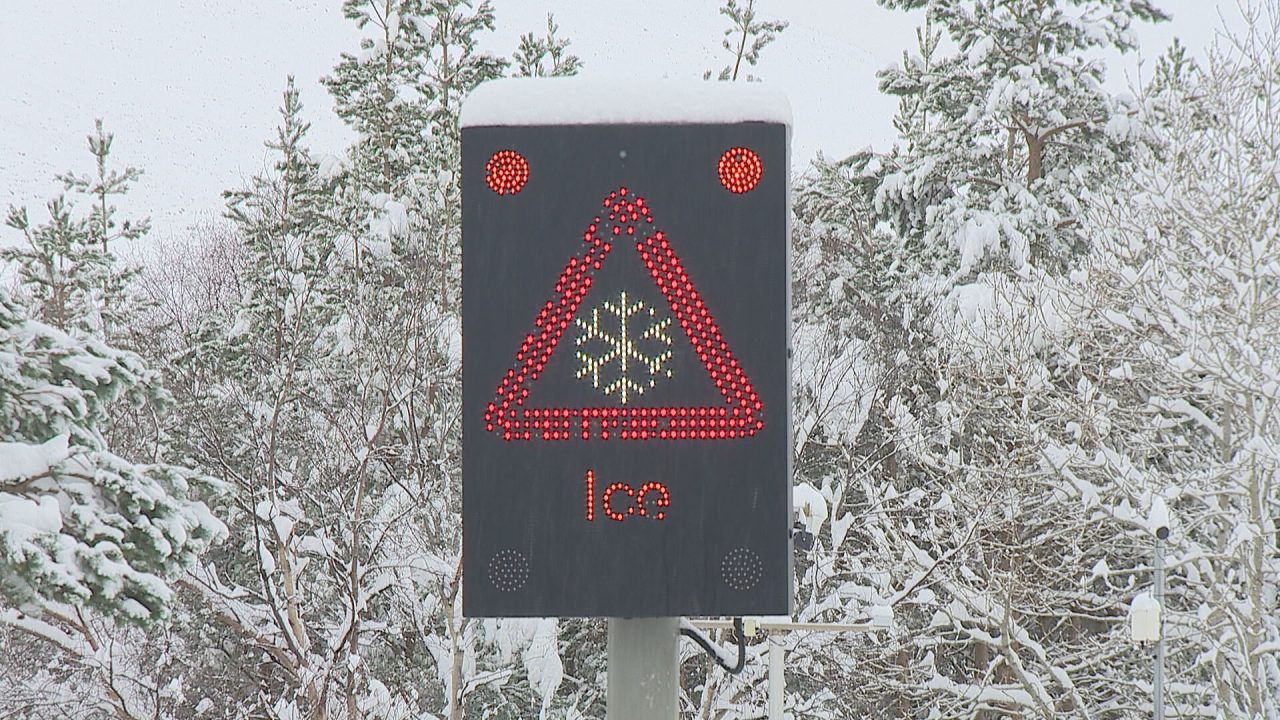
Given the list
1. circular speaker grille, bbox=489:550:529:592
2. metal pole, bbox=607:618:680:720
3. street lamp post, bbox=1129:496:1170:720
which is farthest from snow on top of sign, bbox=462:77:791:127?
street lamp post, bbox=1129:496:1170:720

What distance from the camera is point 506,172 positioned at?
3.65 meters

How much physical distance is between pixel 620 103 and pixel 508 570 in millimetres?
1152

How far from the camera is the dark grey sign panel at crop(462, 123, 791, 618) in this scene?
354cm

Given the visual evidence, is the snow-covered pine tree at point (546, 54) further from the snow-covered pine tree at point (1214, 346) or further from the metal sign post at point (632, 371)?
the metal sign post at point (632, 371)

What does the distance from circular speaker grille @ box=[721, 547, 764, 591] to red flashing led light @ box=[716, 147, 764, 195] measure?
0.86m

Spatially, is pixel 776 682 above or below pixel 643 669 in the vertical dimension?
below

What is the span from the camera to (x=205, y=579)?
19188 mm

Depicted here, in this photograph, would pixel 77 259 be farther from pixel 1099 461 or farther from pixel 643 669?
pixel 643 669

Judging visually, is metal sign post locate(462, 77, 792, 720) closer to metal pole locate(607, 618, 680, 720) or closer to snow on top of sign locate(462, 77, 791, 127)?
snow on top of sign locate(462, 77, 791, 127)

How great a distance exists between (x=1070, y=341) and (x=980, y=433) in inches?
74.8

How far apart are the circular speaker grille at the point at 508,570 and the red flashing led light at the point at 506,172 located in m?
0.87

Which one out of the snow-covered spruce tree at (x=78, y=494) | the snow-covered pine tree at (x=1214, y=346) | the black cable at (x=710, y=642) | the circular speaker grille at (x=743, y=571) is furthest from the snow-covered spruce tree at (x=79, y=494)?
the snow-covered pine tree at (x=1214, y=346)

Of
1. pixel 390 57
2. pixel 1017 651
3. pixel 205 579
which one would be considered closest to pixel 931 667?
pixel 1017 651

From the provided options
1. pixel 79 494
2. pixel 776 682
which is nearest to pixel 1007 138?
pixel 776 682
